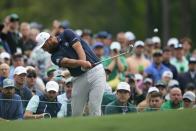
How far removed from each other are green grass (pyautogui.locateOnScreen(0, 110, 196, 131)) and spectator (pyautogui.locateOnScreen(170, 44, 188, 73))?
38.4 ft

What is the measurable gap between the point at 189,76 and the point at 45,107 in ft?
21.6

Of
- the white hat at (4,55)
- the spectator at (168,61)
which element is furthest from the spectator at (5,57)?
the spectator at (168,61)

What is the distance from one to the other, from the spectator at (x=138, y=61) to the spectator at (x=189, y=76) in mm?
938

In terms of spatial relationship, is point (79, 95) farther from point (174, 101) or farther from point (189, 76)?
point (189, 76)

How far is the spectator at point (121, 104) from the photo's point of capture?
1673 centimetres

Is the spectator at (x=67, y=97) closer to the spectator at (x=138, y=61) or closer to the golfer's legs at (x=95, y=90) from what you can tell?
the golfer's legs at (x=95, y=90)

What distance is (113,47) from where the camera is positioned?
2184 centimetres

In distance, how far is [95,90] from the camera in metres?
15.2

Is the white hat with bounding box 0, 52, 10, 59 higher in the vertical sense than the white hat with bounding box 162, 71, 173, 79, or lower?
higher

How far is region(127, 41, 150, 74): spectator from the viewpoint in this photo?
74.0 ft

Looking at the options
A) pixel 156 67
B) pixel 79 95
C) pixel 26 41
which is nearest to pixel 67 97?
pixel 79 95

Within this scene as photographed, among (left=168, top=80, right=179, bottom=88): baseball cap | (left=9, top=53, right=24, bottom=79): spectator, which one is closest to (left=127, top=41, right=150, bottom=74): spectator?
(left=168, top=80, right=179, bottom=88): baseball cap

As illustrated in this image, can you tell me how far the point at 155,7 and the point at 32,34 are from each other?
2050 cm

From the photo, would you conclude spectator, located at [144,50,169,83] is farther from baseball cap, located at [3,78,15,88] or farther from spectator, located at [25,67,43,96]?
baseball cap, located at [3,78,15,88]
